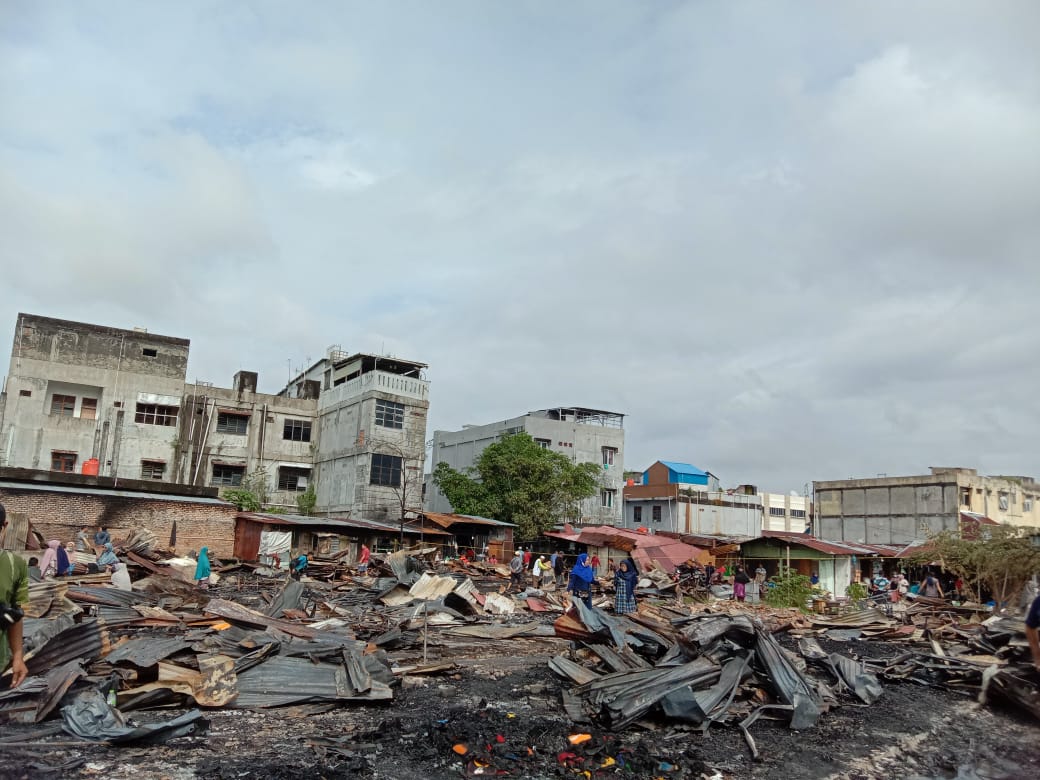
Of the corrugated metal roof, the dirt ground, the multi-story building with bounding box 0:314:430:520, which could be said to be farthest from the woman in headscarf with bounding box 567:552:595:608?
the multi-story building with bounding box 0:314:430:520

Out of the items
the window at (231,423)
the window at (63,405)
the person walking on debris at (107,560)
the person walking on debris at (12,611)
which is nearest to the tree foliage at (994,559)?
the person walking on debris at (107,560)

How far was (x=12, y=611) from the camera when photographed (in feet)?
14.4

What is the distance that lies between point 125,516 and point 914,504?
4034cm

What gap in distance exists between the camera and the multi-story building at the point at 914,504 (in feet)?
139

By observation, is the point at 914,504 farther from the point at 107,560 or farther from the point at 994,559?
the point at 107,560

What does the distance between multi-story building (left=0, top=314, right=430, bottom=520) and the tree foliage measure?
20.9 m

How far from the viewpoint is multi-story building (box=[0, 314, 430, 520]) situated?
34219 millimetres

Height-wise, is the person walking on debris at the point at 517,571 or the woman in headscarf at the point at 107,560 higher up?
the woman in headscarf at the point at 107,560

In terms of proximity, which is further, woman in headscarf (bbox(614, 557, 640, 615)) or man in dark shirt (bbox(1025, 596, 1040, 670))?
woman in headscarf (bbox(614, 557, 640, 615))

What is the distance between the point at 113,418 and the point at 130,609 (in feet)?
85.5

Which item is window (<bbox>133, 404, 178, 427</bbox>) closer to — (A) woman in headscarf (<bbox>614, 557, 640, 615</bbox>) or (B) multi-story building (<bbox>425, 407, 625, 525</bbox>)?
(B) multi-story building (<bbox>425, 407, 625, 525</bbox>)

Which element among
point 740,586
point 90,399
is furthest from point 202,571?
point 90,399

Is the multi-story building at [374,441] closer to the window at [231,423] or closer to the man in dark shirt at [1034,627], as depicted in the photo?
the window at [231,423]

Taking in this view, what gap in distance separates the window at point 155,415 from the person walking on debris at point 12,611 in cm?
3441
